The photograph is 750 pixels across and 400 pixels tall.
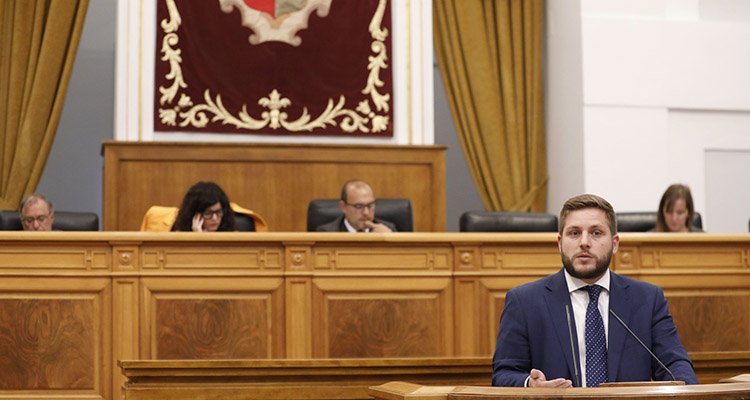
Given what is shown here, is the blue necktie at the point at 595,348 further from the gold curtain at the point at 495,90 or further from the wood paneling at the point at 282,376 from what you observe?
the gold curtain at the point at 495,90

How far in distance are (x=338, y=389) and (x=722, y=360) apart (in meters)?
1.41

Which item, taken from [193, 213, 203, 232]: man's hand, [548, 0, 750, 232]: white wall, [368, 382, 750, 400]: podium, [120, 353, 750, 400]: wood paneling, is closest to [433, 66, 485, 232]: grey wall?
[548, 0, 750, 232]: white wall

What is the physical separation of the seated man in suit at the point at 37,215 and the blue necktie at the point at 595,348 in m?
3.51

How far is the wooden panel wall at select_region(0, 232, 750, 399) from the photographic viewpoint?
4.75m

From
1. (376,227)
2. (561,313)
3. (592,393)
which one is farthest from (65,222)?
(592,393)

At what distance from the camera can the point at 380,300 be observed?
5.01 metres

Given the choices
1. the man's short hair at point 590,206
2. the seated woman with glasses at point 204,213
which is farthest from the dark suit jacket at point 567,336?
the seated woman with glasses at point 204,213

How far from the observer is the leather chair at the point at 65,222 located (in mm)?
5695

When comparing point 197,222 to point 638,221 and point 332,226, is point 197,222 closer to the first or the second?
point 332,226

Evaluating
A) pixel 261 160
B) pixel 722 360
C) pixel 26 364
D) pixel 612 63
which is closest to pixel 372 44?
pixel 261 160

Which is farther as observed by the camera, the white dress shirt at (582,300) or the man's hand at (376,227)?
Answer: the man's hand at (376,227)

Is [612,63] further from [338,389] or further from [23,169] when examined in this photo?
[338,389]

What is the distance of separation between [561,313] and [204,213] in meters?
2.88

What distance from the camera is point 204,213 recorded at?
539 centimetres
